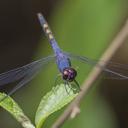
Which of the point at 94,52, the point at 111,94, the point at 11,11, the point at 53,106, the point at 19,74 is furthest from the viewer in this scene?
the point at 11,11

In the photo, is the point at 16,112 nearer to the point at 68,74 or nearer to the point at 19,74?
the point at 68,74

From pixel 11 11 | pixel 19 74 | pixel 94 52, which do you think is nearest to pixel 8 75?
pixel 19 74

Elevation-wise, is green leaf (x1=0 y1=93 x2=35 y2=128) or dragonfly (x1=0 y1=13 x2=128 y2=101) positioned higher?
green leaf (x1=0 y1=93 x2=35 y2=128)

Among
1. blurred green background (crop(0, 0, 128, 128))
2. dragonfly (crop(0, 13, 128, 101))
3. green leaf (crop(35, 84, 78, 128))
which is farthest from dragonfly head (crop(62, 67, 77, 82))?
blurred green background (crop(0, 0, 128, 128))

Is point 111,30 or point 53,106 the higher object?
point 53,106

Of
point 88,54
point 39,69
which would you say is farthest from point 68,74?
point 88,54

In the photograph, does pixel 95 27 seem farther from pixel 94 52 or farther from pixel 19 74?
pixel 19 74

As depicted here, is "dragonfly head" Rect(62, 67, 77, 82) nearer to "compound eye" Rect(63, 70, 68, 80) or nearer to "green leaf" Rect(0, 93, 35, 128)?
"compound eye" Rect(63, 70, 68, 80)
